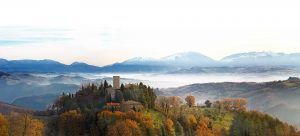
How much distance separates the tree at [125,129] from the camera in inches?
6230

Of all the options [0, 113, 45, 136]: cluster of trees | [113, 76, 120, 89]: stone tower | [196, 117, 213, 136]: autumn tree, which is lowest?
[196, 117, 213, 136]: autumn tree

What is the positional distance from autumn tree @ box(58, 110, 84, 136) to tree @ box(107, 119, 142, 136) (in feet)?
37.0

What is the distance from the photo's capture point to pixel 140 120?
545ft

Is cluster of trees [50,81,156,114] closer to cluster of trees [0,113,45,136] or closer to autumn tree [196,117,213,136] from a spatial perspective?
autumn tree [196,117,213,136]

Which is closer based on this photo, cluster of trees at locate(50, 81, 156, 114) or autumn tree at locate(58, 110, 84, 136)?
autumn tree at locate(58, 110, 84, 136)

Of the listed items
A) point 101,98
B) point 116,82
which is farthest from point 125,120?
point 116,82

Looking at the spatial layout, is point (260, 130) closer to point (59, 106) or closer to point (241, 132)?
point (241, 132)

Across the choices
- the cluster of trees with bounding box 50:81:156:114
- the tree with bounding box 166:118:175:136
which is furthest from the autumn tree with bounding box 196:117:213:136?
the cluster of trees with bounding box 50:81:156:114

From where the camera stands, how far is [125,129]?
159625 millimetres

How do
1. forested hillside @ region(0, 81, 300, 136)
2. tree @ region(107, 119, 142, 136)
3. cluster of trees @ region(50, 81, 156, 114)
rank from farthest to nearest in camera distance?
cluster of trees @ region(50, 81, 156, 114) → forested hillside @ region(0, 81, 300, 136) → tree @ region(107, 119, 142, 136)

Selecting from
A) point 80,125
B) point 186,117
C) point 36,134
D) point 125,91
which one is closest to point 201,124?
point 186,117

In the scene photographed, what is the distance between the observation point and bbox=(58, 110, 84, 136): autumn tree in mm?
162650

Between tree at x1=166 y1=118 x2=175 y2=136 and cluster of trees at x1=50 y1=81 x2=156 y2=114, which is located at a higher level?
cluster of trees at x1=50 y1=81 x2=156 y2=114

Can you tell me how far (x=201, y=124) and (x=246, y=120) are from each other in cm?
1957
